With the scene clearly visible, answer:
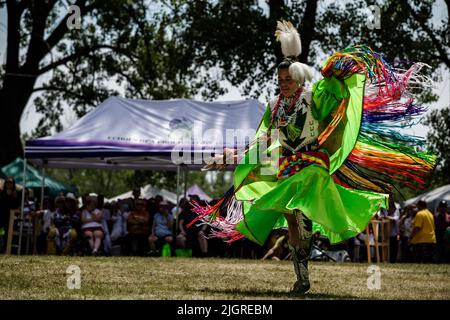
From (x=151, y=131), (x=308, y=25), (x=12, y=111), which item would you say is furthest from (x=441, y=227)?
(x=12, y=111)

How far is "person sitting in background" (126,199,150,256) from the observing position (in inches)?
514

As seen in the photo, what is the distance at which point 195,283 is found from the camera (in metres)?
6.39

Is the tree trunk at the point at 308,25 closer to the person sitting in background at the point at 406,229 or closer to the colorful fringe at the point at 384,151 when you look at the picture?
the person sitting in background at the point at 406,229

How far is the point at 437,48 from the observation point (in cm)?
1934

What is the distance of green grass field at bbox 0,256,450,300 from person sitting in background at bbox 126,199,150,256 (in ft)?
14.6

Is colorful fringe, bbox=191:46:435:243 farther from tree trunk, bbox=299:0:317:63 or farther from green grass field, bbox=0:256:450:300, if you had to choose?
tree trunk, bbox=299:0:317:63

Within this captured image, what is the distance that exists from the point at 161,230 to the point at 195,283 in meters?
6.74

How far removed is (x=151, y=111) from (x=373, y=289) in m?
7.82

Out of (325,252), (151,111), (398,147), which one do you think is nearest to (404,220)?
(325,252)

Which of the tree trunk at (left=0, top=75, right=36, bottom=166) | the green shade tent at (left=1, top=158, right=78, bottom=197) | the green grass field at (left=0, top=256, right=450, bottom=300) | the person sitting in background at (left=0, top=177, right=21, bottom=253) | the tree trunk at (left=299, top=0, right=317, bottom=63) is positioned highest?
the tree trunk at (left=299, top=0, right=317, bottom=63)

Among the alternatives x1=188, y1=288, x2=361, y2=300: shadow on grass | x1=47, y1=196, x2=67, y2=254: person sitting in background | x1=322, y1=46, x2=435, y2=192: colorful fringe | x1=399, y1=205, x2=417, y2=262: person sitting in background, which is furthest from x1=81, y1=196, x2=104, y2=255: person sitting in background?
x1=188, y1=288, x2=361, y2=300: shadow on grass

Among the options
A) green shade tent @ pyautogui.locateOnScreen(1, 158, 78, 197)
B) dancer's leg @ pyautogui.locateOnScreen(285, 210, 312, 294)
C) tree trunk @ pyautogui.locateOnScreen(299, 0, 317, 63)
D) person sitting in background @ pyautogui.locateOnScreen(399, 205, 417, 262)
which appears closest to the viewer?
dancer's leg @ pyautogui.locateOnScreen(285, 210, 312, 294)

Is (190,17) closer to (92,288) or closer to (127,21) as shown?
(127,21)

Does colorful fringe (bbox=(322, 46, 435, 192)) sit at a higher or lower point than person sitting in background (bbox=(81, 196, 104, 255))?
higher
